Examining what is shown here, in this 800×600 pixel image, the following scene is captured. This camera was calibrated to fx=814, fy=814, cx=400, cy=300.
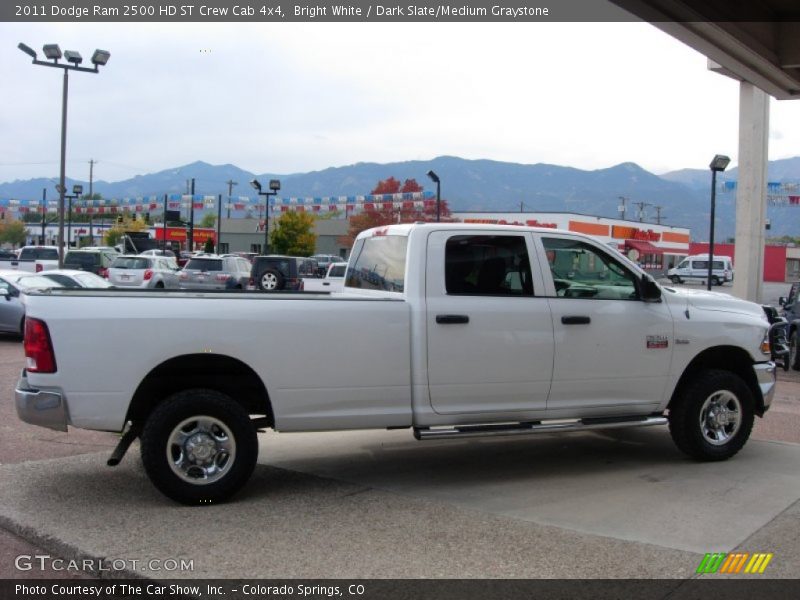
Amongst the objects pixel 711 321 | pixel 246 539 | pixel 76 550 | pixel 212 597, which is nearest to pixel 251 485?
pixel 246 539

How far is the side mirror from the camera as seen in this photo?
6855mm

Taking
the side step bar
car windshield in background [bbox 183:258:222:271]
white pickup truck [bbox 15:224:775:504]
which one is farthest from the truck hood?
car windshield in background [bbox 183:258:222:271]

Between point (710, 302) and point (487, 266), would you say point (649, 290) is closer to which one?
point (710, 302)

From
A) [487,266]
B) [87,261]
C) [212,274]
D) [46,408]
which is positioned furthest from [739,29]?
[87,261]

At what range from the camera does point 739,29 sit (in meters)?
14.5

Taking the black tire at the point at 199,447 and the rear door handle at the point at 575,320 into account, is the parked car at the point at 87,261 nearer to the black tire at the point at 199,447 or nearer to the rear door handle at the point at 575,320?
the black tire at the point at 199,447

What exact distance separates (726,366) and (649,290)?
1221mm

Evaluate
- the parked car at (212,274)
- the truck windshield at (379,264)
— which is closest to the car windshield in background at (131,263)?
the parked car at (212,274)

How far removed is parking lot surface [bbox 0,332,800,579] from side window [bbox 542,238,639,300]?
1519mm

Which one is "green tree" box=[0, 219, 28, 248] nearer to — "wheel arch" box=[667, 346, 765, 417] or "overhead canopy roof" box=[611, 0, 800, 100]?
"overhead canopy roof" box=[611, 0, 800, 100]

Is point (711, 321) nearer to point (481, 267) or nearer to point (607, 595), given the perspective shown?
point (481, 267)

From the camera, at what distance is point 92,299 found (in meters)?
5.60

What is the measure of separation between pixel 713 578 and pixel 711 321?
3019 mm

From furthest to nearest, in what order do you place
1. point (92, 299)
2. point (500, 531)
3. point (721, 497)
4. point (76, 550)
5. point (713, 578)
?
point (721, 497), point (92, 299), point (500, 531), point (76, 550), point (713, 578)
